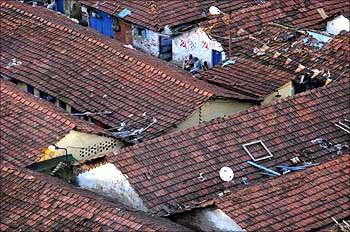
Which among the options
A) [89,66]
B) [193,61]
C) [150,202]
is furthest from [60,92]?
[150,202]

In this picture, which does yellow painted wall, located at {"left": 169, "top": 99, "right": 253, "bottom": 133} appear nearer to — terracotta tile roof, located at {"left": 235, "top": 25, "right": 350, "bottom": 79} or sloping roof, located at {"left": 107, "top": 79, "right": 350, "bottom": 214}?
sloping roof, located at {"left": 107, "top": 79, "right": 350, "bottom": 214}

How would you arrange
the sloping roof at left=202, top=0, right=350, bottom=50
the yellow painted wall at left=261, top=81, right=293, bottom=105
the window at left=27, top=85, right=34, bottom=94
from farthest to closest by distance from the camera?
the sloping roof at left=202, top=0, right=350, bottom=50 → the window at left=27, top=85, right=34, bottom=94 → the yellow painted wall at left=261, top=81, right=293, bottom=105

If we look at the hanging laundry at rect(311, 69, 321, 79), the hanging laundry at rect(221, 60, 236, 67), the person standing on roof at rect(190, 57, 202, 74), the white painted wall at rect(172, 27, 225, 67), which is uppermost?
the white painted wall at rect(172, 27, 225, 67)

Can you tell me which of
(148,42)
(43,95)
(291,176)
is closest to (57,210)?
(291,176)

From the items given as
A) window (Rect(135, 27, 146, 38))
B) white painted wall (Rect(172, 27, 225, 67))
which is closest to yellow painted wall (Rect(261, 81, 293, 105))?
white painted wall (Rect(172, 27, 225, 67))

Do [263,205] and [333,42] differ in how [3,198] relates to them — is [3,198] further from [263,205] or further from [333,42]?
[333,42]

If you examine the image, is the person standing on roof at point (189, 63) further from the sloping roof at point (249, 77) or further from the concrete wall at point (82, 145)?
the concrete wall at point (82, 145)

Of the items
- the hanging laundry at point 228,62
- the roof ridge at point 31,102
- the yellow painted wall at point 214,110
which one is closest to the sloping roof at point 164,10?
the hanging laundry at point 228,62
